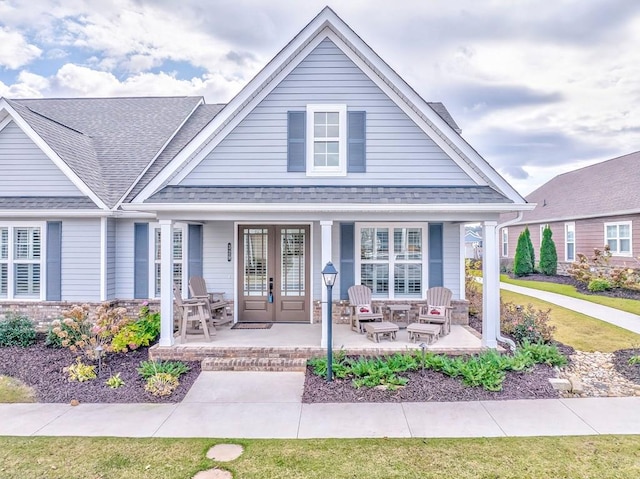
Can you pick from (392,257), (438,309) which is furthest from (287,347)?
(392,257)

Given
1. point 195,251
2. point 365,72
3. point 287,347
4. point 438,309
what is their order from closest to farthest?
point 287,347, point 365,72, point 438,309, point 195,251

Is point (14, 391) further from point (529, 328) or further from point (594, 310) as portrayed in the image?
point (594, 310)

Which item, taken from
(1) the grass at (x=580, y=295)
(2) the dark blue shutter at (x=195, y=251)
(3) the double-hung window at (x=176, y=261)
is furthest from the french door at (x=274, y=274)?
(1) the grass at (x=580, y=295)

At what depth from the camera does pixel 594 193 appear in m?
19.9

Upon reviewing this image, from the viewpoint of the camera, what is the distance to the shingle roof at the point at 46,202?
8812 mm

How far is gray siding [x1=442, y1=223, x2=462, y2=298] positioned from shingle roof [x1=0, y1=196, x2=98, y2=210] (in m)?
8.70

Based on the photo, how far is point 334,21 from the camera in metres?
7.67

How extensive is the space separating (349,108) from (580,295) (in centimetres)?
1286

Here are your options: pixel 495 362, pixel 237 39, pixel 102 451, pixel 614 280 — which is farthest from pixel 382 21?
pixel 614 280

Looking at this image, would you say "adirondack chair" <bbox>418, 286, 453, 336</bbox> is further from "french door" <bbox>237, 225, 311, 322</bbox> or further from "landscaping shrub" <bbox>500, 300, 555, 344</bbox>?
"french door" <bbox>237, 225, 311, 322</bbox>

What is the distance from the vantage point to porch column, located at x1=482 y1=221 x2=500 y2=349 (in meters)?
7.27

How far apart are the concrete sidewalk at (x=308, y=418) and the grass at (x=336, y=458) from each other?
22cm

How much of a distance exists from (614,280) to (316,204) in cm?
1505

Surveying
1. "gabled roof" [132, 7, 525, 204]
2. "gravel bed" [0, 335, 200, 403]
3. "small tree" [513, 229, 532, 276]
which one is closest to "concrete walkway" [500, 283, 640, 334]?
"gabled roof" [132, 7, 525, 204]
